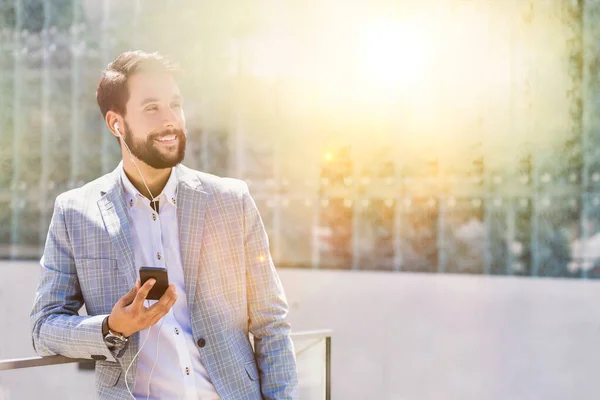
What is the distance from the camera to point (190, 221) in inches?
49.2

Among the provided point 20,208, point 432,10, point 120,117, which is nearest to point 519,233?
point 432,10

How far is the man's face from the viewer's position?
1.22 m

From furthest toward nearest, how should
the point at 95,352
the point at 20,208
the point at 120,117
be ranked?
the point at 20,208 → the point at 120,117 → the point at 95,352

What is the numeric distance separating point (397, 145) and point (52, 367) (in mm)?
15194

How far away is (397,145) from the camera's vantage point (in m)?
16.2

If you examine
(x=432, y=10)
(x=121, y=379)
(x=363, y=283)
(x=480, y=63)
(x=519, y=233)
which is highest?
(x=432, y=10)

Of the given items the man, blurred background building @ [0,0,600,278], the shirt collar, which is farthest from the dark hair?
blurred background building @ [0,0,600,278]

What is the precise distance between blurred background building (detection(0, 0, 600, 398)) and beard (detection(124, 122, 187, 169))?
13.9m

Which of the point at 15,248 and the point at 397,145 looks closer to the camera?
the point at 397,145

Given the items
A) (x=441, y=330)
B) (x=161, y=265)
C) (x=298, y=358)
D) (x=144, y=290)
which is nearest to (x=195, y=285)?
(x=161, y=265)

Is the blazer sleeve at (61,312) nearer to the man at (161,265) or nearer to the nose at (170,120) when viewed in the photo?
the man at (161,265)

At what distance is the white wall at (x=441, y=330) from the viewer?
27.0 ft

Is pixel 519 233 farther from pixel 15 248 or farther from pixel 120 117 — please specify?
pixel 120 117

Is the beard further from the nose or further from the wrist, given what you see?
the wrist
